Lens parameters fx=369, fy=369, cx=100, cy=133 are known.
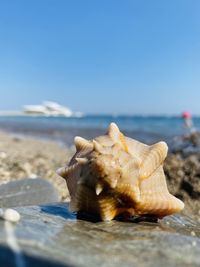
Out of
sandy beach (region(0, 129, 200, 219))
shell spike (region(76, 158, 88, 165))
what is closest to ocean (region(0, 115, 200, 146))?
sandy beach (region(0, 129, 200, 219))

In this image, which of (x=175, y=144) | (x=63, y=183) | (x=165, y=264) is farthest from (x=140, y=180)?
(x=175, y=144)

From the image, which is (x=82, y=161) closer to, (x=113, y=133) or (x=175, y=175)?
(x=113, y=133)

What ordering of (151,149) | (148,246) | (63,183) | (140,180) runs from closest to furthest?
1. (148,246)
2. (140,180)
3. (151,149)
4. (63,183)

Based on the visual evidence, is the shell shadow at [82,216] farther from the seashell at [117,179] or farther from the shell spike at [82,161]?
the shell spike at [82,161]

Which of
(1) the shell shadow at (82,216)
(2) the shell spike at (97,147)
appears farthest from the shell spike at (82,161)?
(1) the shell shadow at (82,216)

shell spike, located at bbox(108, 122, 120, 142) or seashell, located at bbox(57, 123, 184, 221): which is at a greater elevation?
shell spike, located at bbox(108, 122, 120, 142)

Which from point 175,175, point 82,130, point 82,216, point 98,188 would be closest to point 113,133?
point 98,188

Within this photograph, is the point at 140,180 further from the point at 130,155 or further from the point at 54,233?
the point at 54,233

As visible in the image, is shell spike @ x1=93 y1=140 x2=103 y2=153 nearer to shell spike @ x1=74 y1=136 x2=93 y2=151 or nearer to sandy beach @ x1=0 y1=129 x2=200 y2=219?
shell spike @ x1=74 y1=136 x2=93 y2=151
